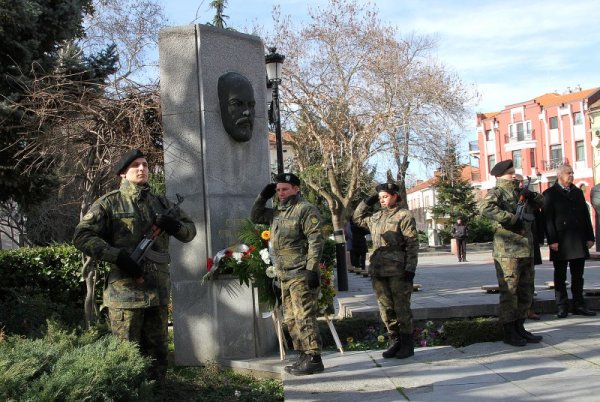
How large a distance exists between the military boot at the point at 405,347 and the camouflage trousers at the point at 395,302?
6 cm

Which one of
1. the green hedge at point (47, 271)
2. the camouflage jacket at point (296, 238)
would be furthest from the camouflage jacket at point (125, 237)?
the green hedge at point (47, 271)

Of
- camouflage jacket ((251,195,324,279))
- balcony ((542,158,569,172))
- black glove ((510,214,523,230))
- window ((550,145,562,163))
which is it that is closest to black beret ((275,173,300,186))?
camouflage jacket ((251,195,324,279))

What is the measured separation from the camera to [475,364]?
668 centimetres

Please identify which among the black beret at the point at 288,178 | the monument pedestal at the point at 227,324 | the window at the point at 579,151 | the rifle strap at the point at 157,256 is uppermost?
the window at the point at 579,151

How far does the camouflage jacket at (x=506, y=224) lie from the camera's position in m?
7.36

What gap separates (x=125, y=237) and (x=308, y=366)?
2.06 m

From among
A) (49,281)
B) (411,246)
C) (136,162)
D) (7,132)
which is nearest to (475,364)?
(411,246)

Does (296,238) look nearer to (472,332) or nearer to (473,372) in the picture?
(473,372)

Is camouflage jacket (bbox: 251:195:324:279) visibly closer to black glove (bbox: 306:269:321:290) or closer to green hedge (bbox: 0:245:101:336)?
black glove (bbox: 306:269:321:290)

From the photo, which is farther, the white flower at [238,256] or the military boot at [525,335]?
the military boot at [525,335]

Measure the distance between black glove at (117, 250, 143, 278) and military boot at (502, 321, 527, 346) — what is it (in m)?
4.16

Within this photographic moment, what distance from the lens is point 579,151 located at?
215 ft

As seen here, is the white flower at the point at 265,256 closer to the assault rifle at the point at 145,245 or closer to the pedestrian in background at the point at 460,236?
the assault rifle at the point at 145,245

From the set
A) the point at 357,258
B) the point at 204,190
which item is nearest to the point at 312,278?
the point at 204,190
